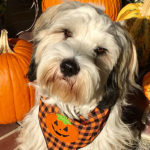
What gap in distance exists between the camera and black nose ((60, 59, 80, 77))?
1206 millimetres

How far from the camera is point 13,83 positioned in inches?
75.7

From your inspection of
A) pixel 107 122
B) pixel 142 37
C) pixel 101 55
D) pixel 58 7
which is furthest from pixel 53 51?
pixel 142 37

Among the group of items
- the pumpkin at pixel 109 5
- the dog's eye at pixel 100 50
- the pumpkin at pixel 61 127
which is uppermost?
the dog's eye at pixel 100 50

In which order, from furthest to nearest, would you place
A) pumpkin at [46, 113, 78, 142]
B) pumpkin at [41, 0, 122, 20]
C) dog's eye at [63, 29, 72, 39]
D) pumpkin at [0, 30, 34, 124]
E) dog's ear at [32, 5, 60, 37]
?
pumpkin at [41, 0, 122, 20] < pumpkin at [0, 30, 34, 124] < pumpkin at [46, 113, 78, 142] < dog's ear at [32, 5, 60, 37] < dog's eye at [63, 29, 72, 39]

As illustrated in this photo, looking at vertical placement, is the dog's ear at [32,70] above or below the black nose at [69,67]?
below

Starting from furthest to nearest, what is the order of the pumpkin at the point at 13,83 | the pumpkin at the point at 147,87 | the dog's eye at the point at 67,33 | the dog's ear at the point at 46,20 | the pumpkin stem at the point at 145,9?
the pumpkin stem at the point at 145,9 → the pumpkin at the point at 147,87 → the pumpkin at the point at 13,83 → the dog's ear at the point at 46,20 → the dog's eye at the point at 67,33

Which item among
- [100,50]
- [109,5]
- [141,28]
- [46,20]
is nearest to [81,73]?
[100,50]

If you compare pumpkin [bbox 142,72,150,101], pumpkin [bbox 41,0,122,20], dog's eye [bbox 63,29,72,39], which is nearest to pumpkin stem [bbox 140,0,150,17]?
pumpkin [bbox 41,0,122,20]

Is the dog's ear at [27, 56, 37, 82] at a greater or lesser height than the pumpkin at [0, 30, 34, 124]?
greater

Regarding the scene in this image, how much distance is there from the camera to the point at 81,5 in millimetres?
1488

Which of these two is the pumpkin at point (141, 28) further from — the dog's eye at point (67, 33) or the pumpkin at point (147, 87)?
the dog's eye at point (67, 33)

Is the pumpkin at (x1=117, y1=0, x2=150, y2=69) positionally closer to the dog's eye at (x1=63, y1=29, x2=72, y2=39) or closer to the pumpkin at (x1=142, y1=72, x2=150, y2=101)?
the pumpkin at (x1=142, y1=72, x2=150, y2=101)

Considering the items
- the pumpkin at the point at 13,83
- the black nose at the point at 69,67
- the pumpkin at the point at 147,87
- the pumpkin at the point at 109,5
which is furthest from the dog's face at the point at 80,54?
the pumpkin at the point at 109,5

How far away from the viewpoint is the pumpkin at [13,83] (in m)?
1.91
